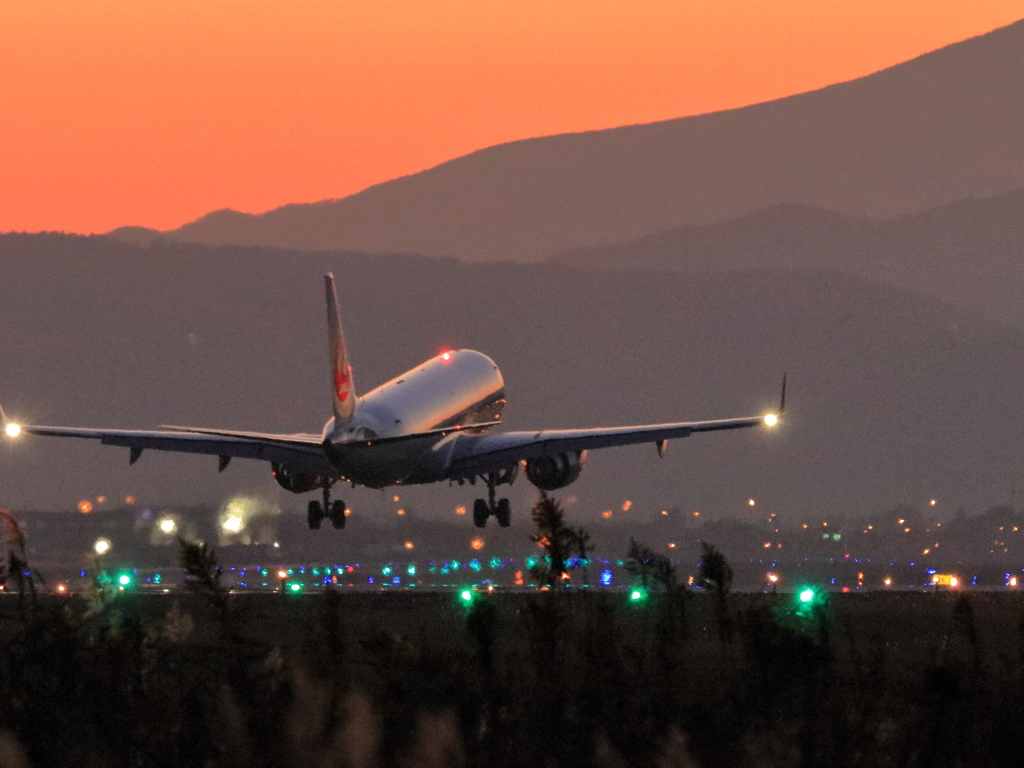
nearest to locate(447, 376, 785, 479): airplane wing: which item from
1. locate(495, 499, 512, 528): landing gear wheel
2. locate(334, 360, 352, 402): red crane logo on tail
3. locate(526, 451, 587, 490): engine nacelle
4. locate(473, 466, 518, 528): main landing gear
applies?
locate(526, 451, 587, 490): engine nacelle

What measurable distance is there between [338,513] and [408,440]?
23.0 feet

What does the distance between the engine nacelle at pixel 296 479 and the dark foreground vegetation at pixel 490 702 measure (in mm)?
36432

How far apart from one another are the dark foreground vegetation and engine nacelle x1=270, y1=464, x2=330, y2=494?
36.4 m

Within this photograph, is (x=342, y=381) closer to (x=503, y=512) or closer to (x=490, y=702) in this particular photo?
(x=503, y=512)

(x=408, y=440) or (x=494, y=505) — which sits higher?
(x=408, y=440)

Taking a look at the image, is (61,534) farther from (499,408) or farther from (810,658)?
(810,658)

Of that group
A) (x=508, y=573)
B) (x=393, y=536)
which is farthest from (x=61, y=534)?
(x=508, y=573)

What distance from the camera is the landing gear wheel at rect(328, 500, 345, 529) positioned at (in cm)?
7956

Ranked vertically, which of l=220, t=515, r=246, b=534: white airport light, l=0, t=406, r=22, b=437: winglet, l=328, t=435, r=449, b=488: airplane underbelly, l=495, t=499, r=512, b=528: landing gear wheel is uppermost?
l=220, t=515, r=246, b=534: white airport light

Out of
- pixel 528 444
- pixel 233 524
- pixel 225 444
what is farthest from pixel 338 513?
pixel 233 524

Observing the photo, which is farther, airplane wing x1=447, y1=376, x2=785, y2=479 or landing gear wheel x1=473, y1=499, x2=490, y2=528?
landing gear wheel x1=473, y1=499, x2=490, y2=528

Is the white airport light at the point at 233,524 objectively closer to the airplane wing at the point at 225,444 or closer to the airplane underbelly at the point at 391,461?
the airplane wing at the point at 225,444

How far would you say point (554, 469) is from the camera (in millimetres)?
80375

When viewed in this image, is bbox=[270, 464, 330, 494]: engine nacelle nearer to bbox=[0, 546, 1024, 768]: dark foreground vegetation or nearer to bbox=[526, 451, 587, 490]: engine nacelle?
bbox=[526, 451, 587, 490]: engine nacelle
